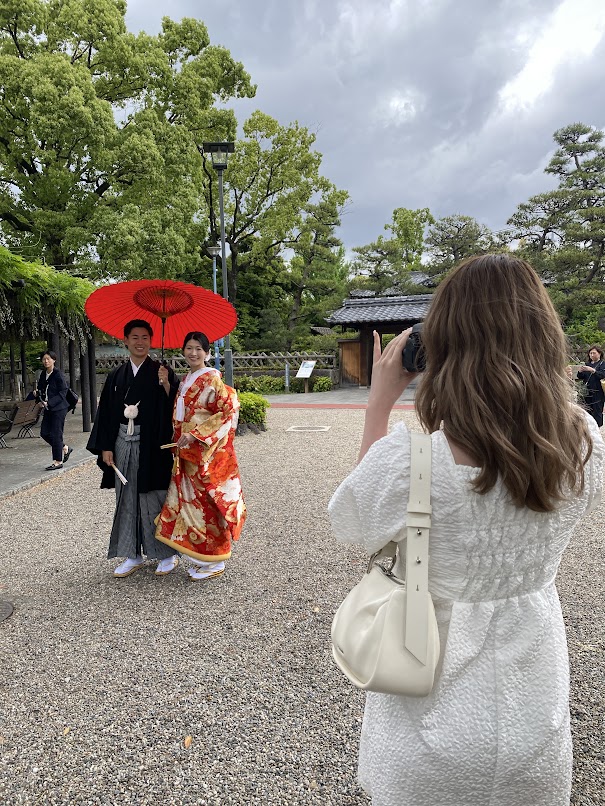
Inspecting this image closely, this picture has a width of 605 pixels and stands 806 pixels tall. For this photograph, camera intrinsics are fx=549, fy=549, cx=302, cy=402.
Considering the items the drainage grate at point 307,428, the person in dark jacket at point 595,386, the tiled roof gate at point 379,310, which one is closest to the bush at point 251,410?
the drainage grate at point 307,428

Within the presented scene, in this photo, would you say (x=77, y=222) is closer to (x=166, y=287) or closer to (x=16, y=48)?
(x=16, y=48)

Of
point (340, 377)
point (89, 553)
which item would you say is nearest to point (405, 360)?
point (89, 553)

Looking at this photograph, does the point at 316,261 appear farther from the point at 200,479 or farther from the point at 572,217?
the point at 200,479

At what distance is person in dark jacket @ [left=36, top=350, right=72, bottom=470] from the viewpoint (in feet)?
25.8

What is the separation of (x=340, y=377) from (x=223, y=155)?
14.1 m

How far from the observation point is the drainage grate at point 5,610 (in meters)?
3.44

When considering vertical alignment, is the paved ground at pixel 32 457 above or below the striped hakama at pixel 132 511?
below

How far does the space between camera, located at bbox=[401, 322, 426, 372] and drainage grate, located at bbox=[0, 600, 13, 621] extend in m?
3.41

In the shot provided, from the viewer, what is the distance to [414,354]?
1.09m

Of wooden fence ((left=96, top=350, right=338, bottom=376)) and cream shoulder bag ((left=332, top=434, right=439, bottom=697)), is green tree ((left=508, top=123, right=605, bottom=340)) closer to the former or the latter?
wooden fence ((left=96, top=350, right=338, bottom=376))

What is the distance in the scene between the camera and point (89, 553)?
14.9 feet

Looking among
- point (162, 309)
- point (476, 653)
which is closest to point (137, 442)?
point (162, 309)

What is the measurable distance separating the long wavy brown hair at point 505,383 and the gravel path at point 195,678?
159 cm

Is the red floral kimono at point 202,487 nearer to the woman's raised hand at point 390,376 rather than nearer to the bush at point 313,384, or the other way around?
the woman's raised hand at point 390,376
